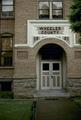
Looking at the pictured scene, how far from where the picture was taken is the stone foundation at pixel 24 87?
2836cm

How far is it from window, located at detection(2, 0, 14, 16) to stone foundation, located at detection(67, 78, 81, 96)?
7.69 m

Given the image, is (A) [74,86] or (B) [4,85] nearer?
(A) [74,86]

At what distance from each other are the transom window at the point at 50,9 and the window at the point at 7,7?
8.74 feet

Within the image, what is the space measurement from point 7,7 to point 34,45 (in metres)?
4.54

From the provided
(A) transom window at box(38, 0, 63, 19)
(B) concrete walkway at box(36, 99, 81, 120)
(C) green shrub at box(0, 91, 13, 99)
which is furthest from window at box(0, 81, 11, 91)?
(B) concrete walkway at box(36, 99, 81, 120)

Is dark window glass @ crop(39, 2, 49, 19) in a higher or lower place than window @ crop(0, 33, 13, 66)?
higher

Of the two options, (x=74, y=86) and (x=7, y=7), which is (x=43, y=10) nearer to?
(x=7, y=7)

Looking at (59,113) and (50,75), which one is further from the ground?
(50,75)

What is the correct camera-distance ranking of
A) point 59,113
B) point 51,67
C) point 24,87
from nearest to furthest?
point 59,113
point 24,87
point 51,67

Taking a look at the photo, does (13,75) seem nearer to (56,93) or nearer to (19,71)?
(19,71)

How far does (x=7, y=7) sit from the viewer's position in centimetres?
3102

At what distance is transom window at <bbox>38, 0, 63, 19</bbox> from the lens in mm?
29750

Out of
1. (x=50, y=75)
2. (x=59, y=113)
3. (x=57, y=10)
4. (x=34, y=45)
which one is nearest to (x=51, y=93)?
(x=50, y=75)

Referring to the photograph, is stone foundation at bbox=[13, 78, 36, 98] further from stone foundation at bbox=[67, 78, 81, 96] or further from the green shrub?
stone foundation at bbox=[67, 78, 81, 96]
